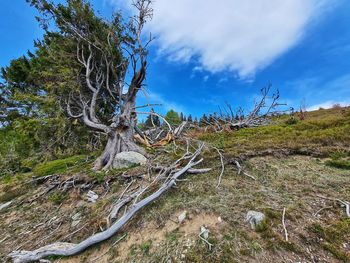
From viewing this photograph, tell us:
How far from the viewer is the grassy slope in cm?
285

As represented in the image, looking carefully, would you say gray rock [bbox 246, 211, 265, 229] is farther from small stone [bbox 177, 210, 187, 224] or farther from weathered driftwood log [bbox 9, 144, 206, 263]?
weathered driftwood log [bbox 9, 144, 206, 263]

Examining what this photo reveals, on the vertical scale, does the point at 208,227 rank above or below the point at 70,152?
below

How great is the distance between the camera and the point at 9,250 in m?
4.11

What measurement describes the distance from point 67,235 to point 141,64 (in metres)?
7.24

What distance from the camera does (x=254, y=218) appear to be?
3287mm

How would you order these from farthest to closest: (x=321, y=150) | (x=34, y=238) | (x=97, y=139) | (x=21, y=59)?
1. (x=21, y=59)
2. (x=97, y=139)
3. (x=321, y=150)
4. (x=34, y=238)

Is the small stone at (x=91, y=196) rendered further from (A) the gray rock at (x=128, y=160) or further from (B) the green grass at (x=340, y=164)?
(B) the green grass at (x=340, y=164)

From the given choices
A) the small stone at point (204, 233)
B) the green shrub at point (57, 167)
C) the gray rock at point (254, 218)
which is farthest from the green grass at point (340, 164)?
the green shrub at point (57, 167)

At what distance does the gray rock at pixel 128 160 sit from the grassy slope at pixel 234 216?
41.9 inches

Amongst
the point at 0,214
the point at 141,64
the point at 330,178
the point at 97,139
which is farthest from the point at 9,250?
the point at 97,139

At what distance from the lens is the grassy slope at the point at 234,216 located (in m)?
2.85

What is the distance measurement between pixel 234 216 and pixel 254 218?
314mm

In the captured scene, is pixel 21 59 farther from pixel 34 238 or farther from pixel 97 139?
pixel 34 238

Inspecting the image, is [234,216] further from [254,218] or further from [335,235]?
[335,235]
